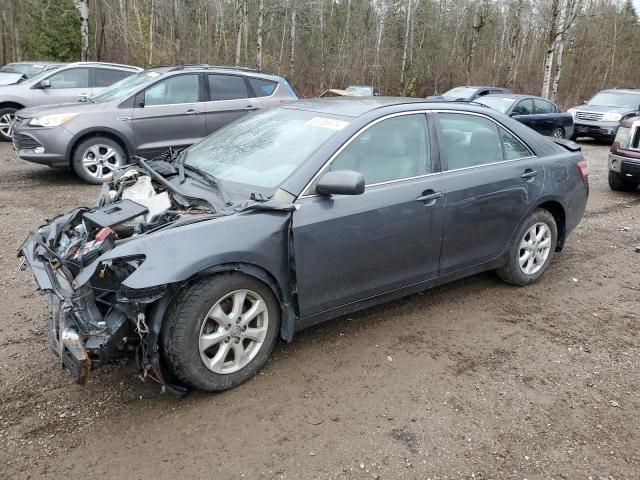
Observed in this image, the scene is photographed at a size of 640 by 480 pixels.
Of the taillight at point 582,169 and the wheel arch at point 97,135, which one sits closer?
the taillight at point 582,169

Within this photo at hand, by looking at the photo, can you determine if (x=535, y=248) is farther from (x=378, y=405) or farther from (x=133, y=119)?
(x=133, y=119)

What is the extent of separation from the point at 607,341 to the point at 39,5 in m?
31.4

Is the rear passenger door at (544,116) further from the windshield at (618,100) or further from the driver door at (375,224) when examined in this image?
the driver door at (375,224)

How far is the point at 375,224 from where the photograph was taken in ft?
11.8

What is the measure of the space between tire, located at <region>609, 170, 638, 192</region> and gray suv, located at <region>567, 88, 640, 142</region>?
7397 mm

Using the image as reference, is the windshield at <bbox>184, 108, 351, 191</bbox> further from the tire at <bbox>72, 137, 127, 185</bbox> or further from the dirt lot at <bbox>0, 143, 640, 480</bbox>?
the tire at <bbox>72, 137, 127, 185</bbox>

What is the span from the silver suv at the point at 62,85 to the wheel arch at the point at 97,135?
350 cm

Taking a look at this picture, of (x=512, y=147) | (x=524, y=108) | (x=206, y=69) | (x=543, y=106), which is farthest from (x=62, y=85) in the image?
(x=543, y=106)

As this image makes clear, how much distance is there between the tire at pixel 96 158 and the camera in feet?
26.6

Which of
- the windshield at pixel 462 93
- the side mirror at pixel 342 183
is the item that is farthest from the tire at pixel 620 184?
the windshield at pixel 462 93

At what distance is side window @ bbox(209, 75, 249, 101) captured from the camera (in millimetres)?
8898

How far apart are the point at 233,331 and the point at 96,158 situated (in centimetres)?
615

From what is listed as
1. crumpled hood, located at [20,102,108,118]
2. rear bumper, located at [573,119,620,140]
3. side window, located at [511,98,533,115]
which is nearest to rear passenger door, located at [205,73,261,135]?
crumpled hood, located at [20,102,108,118]

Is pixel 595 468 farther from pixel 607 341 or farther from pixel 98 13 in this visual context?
pixel 98 13
